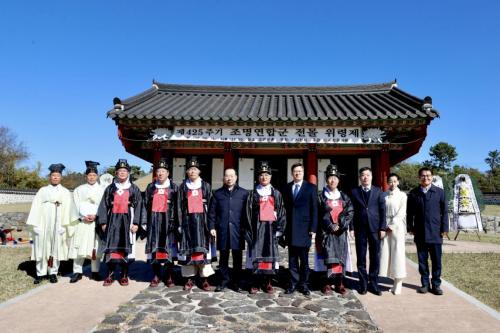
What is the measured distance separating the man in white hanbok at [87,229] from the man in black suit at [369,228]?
14.3 feet

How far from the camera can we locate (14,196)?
27203mm

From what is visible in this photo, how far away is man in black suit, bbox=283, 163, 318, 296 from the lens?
4980mm

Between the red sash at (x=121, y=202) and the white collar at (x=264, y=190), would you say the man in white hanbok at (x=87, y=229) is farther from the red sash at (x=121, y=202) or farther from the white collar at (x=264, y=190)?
the white collar at (x=264, y=190)

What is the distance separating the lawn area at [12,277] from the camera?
5.26m

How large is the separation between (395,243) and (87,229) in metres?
5.30

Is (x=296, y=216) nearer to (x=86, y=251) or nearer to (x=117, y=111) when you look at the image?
(x=86, y=251)

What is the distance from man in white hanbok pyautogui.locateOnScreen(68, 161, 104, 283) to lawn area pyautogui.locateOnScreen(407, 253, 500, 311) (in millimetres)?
6331

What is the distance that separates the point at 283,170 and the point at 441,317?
6.01m

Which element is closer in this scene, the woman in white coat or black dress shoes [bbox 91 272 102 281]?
the woman in white coat

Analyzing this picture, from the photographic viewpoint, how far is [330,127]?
27.2 feet

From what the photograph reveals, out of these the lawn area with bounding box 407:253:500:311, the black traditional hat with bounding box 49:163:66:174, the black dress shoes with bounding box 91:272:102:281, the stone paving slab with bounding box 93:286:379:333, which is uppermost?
the black traditional hat with bounding box 49:163:66:174

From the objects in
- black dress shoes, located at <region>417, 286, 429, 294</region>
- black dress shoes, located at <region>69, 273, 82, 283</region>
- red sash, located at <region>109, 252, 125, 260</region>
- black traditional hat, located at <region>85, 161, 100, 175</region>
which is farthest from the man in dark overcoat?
black dress shoes, located at <region>417, 286, 429, 294</region>

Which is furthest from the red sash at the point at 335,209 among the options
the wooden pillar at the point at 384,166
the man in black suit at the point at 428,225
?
the wooden pillar at the point at 384,166

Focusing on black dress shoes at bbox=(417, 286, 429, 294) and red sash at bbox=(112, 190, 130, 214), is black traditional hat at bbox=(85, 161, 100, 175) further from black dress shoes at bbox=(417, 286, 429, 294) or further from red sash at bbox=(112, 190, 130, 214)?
black dress shoes at bbox=(417, 286, 429, 294)
